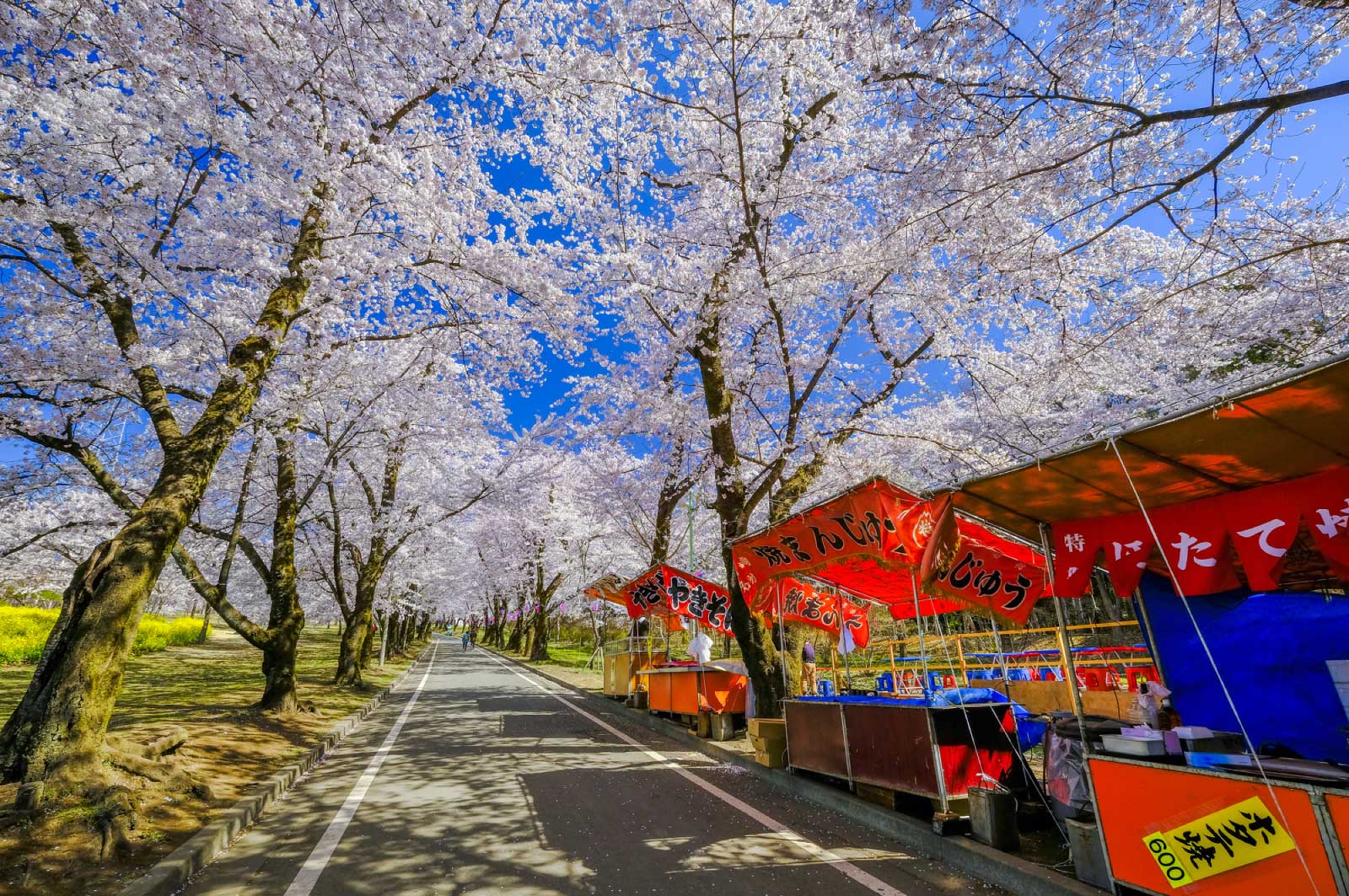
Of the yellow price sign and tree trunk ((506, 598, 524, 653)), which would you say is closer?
the yellow price sign

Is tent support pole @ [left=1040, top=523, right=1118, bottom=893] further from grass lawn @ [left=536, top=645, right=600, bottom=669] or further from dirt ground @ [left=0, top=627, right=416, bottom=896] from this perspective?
grass lawn @ [left=536, top=645, right=600, bottom=669]

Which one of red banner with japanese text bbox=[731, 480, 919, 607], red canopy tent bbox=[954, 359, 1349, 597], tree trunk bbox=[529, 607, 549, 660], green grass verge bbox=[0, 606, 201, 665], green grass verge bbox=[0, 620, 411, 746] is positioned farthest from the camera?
tree trunk bbox=[529, 607, 549, 660]

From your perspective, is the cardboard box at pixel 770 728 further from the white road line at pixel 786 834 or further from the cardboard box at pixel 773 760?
the white road line at pixel 786 834

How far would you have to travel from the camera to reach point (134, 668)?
2159cm

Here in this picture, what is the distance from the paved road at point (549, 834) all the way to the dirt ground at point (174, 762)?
61 cm

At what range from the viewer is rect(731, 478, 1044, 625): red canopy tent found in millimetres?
6070

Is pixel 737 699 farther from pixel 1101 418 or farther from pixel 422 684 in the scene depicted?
pixel 422 684

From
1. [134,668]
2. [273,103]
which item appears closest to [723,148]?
[273,103]

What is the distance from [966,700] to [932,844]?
167cm

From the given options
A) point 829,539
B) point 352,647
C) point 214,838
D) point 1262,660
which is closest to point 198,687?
point 352,647

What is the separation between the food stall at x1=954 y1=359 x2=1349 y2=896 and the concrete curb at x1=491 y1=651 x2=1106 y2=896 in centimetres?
48

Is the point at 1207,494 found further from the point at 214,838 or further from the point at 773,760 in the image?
the point at 214,838

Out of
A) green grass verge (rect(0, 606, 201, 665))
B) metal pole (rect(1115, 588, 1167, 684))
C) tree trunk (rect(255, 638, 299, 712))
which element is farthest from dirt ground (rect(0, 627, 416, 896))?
metal pole (rect(1115, 588, 1167, 684))

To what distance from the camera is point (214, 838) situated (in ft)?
17.9
